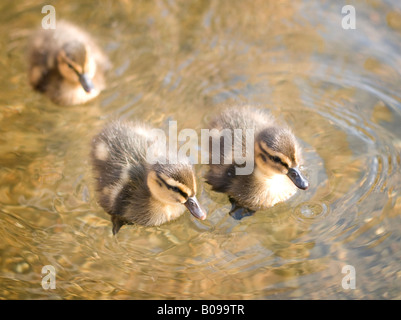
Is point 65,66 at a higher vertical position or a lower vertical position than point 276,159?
higher

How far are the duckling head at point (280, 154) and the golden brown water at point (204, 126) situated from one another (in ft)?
0.79

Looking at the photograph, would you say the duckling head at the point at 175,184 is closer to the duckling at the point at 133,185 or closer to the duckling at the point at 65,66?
the duckling at the point at 133,185

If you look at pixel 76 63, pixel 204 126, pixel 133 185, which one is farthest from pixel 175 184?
pixel 76 63

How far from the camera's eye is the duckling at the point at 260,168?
A: 7.73ft

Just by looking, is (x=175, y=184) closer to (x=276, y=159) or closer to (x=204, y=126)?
(x=276, y=159)

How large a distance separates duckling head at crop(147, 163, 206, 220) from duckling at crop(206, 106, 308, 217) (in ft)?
0.87

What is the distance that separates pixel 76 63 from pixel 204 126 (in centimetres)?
73

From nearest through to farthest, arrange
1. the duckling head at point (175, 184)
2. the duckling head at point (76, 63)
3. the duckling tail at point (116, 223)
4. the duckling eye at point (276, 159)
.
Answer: the duckling head at point (175, 184), the duckling eye at point (276, 159), the duckling tail at point (116, 223), the duckling head at point (76, 63)

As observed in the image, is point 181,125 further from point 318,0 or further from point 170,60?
point 318,0

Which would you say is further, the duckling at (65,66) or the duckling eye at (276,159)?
the duckling at (65,66)

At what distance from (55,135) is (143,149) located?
72cm

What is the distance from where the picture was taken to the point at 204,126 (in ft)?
9.59

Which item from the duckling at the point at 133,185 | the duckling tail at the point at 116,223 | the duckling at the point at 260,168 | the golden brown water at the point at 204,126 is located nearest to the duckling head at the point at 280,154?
the duckling at the point at 260,168

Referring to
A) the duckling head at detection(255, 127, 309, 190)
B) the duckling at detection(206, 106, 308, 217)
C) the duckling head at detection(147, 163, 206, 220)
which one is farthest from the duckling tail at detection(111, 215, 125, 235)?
the duckling head at detection(255, 127, 309, 190)
